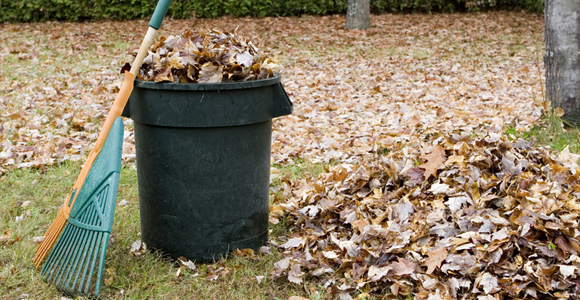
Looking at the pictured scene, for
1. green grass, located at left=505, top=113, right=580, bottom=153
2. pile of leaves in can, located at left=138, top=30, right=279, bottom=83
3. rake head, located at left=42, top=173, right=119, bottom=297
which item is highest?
pile of leaves in can, located at left=138, top=30, right=279, bottom=83

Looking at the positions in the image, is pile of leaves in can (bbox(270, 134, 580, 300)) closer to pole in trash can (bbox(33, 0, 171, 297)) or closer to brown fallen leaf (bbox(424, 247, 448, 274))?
brown fallen leaf (bbox(424, 247, 448, 274))

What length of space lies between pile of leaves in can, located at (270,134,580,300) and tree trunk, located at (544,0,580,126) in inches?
67.9

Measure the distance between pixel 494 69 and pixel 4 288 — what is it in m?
7.68

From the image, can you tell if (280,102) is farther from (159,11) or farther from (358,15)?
(358,15)

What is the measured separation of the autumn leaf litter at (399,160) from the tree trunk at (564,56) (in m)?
0.27

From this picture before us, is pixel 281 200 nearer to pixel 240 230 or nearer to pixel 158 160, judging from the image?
pixel 240 230

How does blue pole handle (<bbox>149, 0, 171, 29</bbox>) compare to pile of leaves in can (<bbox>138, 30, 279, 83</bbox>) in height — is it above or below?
above

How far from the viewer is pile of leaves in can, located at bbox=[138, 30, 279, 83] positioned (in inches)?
103

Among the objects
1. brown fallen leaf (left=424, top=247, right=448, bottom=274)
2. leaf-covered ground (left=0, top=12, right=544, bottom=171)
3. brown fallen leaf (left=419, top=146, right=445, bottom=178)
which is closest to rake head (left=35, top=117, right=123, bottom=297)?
brown fallen leaf (left=424, top=247, right=448, bottom=274)

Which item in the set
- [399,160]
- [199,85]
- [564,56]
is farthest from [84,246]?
[564,56]

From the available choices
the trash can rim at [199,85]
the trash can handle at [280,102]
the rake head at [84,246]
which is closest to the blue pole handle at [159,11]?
the trash can rim at [199,85]

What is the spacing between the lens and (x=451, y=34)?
12023mm

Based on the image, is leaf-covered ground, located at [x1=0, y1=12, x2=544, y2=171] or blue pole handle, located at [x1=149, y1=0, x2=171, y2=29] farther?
leaf-covered ground, located at [x1=0, y1=12, x2=544, y2=171]

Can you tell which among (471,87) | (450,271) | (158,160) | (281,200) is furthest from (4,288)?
(471,87)
